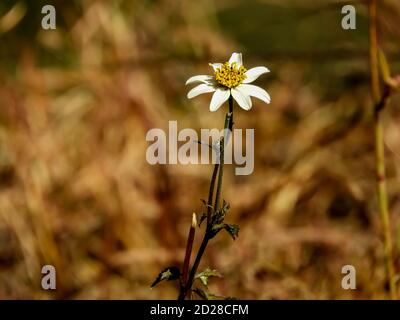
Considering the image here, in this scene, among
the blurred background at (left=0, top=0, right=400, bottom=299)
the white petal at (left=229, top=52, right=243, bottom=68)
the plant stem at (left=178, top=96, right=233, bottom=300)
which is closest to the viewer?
the plant stem at (left=178, top=96, right=233, bottom=300)

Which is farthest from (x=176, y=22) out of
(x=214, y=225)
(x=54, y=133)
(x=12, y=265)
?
(x=214, y=225)

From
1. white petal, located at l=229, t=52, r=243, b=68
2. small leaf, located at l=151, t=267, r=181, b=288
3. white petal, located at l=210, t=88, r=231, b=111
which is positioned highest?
white petal, located at l=229, t=52, r=243, b=68

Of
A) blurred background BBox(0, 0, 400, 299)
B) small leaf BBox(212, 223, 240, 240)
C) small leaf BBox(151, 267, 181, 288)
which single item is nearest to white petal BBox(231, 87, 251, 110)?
small leaf BBox(212, 223, 240, 240)

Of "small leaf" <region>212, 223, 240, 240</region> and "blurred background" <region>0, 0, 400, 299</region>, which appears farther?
"blurred background" <region>0, 0, 400, 299</region>

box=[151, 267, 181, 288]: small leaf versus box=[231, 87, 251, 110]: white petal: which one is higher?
box=[231, 87, 251, 110]: white petal

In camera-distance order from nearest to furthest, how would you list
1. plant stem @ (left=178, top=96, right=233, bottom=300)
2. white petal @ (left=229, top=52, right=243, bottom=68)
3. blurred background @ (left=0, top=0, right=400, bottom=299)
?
plant stem @ (left=178, top=96, right=233, bottom=300) → white petal @ (left=229, top=52, right=243, bottom=68) → blurred background @ (left=0, top=0, right=400, bottom=299)

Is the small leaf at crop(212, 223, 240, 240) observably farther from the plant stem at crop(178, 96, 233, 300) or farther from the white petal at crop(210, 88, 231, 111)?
the white petal at crop(210, 88, 231, 111)

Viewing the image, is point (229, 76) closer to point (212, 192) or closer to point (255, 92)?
point (255, 92)

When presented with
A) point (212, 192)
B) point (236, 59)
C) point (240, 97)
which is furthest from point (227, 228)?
point (236, 59)
